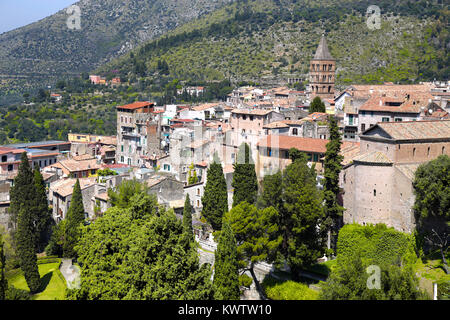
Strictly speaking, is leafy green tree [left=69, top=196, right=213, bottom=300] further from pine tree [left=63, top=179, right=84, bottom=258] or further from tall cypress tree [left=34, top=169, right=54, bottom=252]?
tall cypress tree [left=34, top=169, right=54, bottom=252]

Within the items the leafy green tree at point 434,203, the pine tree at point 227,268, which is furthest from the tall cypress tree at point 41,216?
the leafy green tree at point 434,203

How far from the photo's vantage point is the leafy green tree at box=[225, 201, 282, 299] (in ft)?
106

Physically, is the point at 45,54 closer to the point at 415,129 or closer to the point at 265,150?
the point at 265,150

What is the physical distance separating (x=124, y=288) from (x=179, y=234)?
3.64m

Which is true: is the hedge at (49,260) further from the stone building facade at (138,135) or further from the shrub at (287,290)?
the shrub at (287,290)

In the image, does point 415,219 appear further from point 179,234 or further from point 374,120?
point 374,120

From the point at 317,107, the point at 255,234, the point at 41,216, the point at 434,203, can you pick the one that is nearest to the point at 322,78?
the point at 317,107

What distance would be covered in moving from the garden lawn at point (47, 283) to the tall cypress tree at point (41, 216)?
5004 mm

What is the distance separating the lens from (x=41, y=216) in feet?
153

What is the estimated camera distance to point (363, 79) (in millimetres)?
107125

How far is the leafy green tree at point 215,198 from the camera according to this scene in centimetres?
4131

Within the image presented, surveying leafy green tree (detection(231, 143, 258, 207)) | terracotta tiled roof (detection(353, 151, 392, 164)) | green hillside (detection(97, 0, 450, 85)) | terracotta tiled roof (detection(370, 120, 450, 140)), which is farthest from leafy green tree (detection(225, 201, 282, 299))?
green hillside (detection(97, 0, 450, 85))

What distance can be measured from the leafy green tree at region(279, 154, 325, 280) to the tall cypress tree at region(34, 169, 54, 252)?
2326 cm

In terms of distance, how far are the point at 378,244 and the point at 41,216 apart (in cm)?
2942
